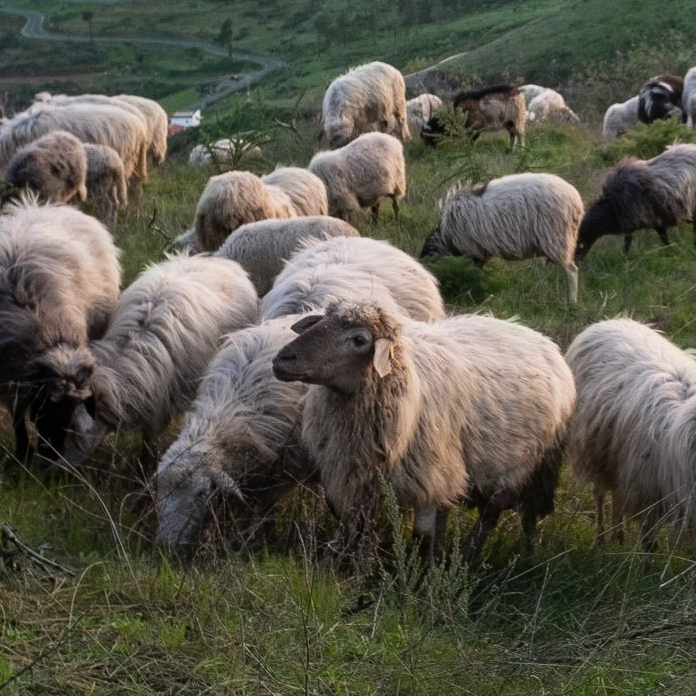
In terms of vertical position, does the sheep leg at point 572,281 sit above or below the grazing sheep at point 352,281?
below

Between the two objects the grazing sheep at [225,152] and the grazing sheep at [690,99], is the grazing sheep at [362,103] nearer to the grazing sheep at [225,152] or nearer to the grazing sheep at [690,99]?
the grazing sheep at [225,152]

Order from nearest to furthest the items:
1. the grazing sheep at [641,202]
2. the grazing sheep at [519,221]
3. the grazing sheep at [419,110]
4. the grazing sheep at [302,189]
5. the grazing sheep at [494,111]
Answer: the grazing sheep at [519,221] → the grazing sheep at [641,202] → the grazing sheep at [302,189] → the grazing sheep at [494,111] → the grazing sheep at [419,110]

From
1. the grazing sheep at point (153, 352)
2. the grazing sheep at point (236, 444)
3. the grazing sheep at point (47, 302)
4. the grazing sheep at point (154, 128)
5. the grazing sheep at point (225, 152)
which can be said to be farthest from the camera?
the grazing sheep at point (154, 128)

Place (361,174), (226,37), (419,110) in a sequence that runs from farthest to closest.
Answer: (226,37) → (419,110) → (361,174)

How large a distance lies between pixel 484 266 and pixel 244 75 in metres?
55.7

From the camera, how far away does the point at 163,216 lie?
41.5 ft

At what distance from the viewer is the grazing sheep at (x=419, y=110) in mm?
20534

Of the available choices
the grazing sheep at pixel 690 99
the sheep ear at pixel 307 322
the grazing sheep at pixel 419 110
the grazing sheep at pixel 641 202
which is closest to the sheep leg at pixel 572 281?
the grazing sheep at pixel 641 202

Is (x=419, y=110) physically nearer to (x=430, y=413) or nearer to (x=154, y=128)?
(x=154, y=128)

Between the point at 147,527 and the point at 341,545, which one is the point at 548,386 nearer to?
the point at 341,545

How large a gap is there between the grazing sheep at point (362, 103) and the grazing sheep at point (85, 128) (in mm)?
3124

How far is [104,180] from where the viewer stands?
12.7m

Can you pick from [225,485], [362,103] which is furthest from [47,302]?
[362,103]

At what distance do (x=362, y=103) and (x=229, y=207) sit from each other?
7.56 metres
